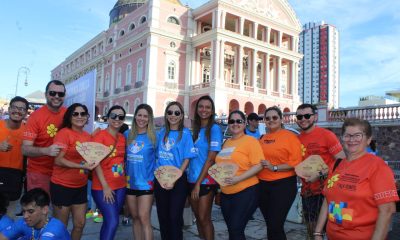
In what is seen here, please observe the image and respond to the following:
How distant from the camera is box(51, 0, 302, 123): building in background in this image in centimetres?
3153

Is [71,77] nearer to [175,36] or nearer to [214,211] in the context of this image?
[175,36]

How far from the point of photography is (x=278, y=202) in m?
3.74

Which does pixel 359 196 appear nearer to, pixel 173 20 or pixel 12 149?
pixel 12 149

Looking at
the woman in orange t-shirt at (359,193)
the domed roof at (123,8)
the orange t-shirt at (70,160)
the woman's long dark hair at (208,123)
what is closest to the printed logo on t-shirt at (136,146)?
the orange t-shirt at (70,160)

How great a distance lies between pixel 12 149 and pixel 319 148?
3.67 metres

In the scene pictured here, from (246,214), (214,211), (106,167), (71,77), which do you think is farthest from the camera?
(71,77)

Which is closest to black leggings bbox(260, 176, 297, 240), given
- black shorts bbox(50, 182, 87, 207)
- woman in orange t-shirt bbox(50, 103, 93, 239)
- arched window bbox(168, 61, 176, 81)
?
woman in orange t-shirt bbox(50, 103, 93, 239)

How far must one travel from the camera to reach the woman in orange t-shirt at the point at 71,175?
379 centimetres

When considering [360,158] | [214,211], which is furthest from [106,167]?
[214,211]

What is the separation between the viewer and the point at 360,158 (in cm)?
274

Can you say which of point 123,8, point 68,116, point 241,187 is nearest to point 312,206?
point 241,187

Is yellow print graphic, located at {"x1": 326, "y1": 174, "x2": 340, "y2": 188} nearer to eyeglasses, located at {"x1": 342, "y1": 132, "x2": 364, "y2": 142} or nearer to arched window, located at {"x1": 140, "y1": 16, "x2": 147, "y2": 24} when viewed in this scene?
eyeglasses, located at {"x1": 342, "y1": 132, "x2": 364, "y2": 142}

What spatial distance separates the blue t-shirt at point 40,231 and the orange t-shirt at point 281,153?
2.10 meters

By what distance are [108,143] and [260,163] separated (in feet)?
5.66
